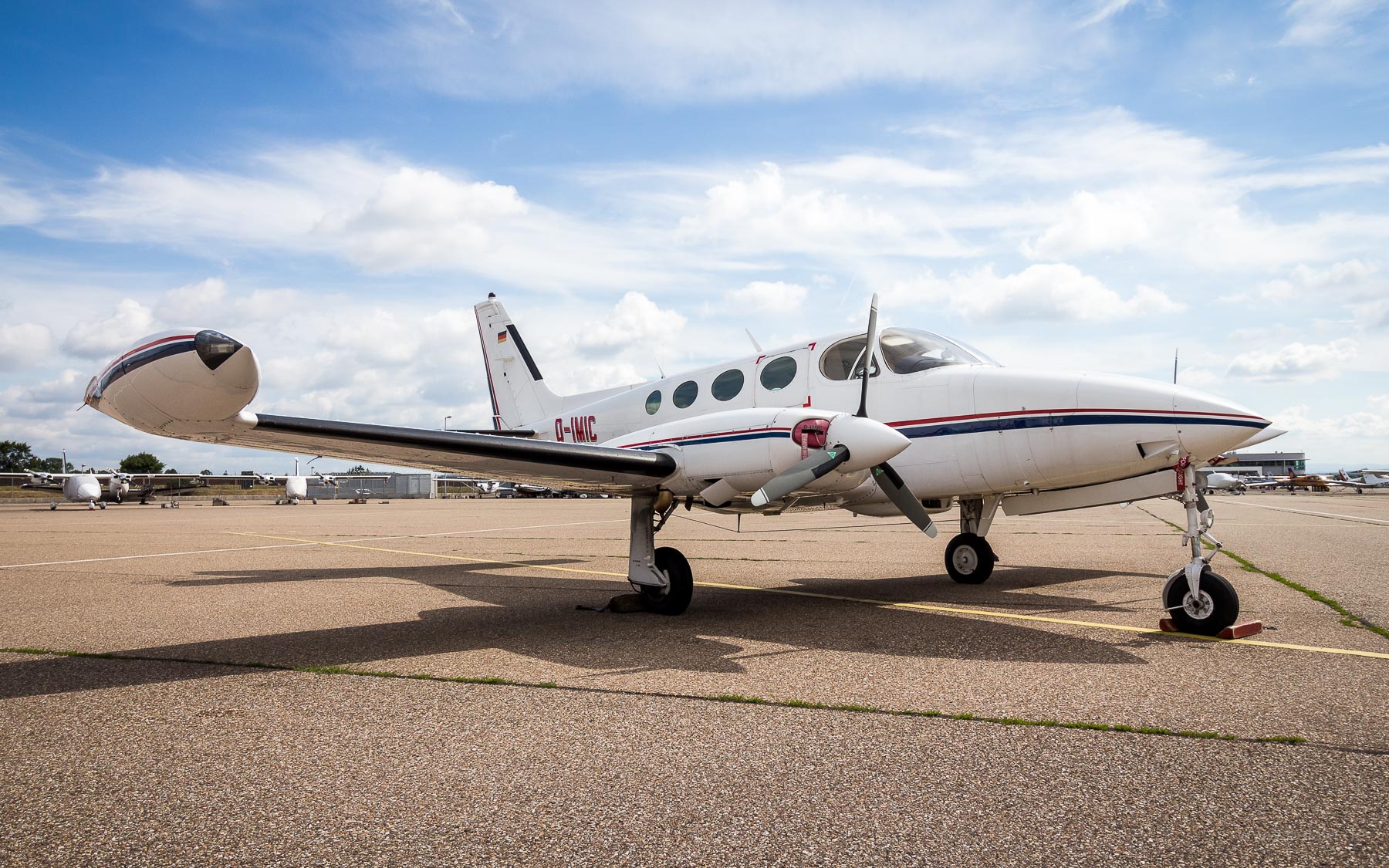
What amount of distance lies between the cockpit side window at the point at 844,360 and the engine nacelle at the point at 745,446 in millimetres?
1514

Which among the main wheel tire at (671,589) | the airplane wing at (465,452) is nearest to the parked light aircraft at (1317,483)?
the main wheel tire at (671,589)

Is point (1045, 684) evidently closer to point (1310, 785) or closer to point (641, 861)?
point (1310, 785)

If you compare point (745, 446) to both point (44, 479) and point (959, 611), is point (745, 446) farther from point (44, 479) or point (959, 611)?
point (44, 479)

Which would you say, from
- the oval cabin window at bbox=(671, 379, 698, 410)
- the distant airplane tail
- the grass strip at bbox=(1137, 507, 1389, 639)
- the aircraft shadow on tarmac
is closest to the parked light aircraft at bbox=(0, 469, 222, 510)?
the distant airplane tail

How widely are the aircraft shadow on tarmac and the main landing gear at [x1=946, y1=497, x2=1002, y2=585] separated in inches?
25.5

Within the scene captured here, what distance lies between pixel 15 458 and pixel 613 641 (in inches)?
5189

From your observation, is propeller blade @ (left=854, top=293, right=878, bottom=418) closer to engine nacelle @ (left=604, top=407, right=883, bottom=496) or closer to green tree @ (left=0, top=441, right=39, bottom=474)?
engine nacelle @ (left=604, top=407, right=883, bottom=496)

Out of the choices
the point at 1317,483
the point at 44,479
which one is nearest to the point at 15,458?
the point at 44,479

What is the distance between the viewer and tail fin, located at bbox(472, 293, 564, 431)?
1527 centimetres

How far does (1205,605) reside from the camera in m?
6.52

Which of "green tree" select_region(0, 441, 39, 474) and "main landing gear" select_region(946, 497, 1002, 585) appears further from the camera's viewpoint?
"green tree" select_region(0, 441, 39, 474)

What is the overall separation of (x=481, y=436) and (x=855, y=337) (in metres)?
4.07

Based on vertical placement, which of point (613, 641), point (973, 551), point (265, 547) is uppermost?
point (973, 551)

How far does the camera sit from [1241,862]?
2.71 meters
